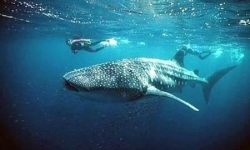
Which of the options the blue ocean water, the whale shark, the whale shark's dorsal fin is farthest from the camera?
the blue ocean water

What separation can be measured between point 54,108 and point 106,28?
834cm

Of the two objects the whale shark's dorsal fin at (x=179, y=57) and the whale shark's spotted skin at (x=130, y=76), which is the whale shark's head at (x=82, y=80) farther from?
the whale shark's dorsal fin at (x=179, y=57)

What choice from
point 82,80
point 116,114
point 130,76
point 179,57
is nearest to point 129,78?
point 130,76

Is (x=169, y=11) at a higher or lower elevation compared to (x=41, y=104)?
higher

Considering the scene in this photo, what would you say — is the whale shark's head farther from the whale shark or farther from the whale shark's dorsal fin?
the whale shark's dorsal fin

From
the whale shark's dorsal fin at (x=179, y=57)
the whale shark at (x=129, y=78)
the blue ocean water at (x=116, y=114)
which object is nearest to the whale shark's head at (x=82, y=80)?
the whale shark at (x=129, y=78)

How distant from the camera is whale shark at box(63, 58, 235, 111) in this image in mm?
5848

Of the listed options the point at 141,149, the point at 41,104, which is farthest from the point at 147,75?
the point at 41,104

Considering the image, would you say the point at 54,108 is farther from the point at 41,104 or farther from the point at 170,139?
the point at 170,139

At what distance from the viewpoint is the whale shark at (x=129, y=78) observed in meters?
5.85

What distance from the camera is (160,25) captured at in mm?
20266

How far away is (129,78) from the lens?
23.5 ft

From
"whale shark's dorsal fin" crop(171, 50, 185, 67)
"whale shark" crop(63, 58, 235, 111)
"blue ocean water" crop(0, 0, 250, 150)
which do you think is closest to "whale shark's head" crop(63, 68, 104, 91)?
"whale shark" crop(63, 58, 235, 111)

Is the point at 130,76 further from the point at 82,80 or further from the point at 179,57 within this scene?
the point at 179,57
